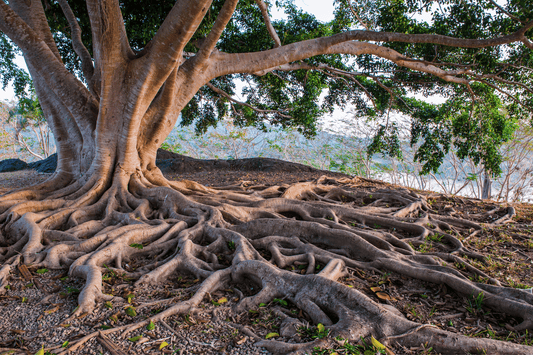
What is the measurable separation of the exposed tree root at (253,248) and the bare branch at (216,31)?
7.66 feet

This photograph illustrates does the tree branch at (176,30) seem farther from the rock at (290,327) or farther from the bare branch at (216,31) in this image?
the rock at (290,327)

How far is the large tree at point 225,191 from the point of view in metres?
2.82

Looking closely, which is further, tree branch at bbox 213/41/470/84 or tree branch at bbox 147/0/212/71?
tree branch at bbox 213/41/470/84

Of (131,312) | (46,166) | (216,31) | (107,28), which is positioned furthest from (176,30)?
(46,166)

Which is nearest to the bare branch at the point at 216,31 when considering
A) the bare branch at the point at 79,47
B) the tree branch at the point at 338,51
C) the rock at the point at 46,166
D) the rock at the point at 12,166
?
the tree branch at the point at 338,51

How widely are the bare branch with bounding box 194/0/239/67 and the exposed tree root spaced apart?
91.9 inches

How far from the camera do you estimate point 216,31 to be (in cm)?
480

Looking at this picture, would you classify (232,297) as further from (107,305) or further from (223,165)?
(223,165)

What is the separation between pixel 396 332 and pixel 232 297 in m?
1.39

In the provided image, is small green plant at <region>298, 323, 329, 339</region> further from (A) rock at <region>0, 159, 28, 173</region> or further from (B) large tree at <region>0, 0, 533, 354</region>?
(A) rock at <region>0, 159, 28, 173</region>

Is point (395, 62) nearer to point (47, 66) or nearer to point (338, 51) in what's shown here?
point (338, 51)

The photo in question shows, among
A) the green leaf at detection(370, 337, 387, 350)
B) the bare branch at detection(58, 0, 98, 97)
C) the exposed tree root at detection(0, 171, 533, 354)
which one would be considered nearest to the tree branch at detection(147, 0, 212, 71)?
the exposed tree root at detection(0, 171, 533, 354)

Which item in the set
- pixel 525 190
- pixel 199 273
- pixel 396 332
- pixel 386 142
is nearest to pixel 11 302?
pixel 199 273

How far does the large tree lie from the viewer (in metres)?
2.82
